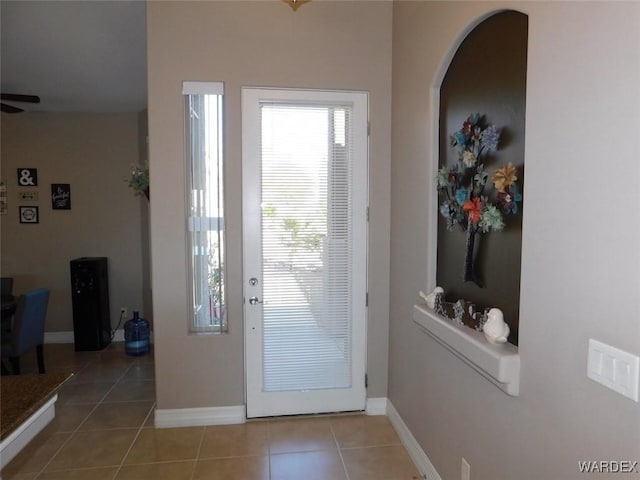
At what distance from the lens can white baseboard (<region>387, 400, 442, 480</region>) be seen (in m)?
2.17

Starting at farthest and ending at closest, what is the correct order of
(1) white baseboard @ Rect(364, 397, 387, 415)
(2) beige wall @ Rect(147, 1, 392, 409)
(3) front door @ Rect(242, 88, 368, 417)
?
(1) white baseboard @ Rect(364, 397, 387, 415)
(3) front door @ Rect(242, 88, 368, 417)
(2) beige wall @ Rect(147, 1, 392, 409)

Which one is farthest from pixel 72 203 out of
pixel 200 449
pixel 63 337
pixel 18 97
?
pixel 200 449

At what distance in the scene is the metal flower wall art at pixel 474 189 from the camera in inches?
57.8

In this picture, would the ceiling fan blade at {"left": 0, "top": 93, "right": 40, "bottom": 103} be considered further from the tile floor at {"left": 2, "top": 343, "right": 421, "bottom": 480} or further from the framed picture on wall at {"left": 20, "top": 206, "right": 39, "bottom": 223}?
the tile floor at {"left": 2, "top": 343, "right": 421, "bottom": 480}

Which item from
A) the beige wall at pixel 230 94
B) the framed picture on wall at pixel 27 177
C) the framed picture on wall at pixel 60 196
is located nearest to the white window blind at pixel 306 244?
the beige wall at pixel 230 94

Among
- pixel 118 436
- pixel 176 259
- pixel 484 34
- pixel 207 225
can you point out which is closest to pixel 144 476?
pixel 118 436

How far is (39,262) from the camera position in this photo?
4656 mm

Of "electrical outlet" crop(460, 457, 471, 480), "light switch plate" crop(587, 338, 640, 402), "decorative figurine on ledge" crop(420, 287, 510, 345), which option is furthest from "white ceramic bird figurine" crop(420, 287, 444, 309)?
"light switch plate" crop(587, 338, 640, 402)

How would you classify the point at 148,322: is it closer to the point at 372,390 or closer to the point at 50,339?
the point at 50,339

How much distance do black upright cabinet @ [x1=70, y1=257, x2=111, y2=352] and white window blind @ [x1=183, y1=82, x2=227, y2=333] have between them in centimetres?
223

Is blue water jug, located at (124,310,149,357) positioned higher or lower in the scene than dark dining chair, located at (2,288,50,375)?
lower

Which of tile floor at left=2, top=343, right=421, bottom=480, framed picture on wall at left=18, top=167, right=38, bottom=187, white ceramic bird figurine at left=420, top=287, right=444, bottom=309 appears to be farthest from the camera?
framed picture on wall at left=18, top=167, right=38, bottom=187

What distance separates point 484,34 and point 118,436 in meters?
3.16

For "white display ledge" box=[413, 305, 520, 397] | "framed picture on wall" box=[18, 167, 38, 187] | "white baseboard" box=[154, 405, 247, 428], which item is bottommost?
"white baseboard" box=[154, 405, 247, 428]
